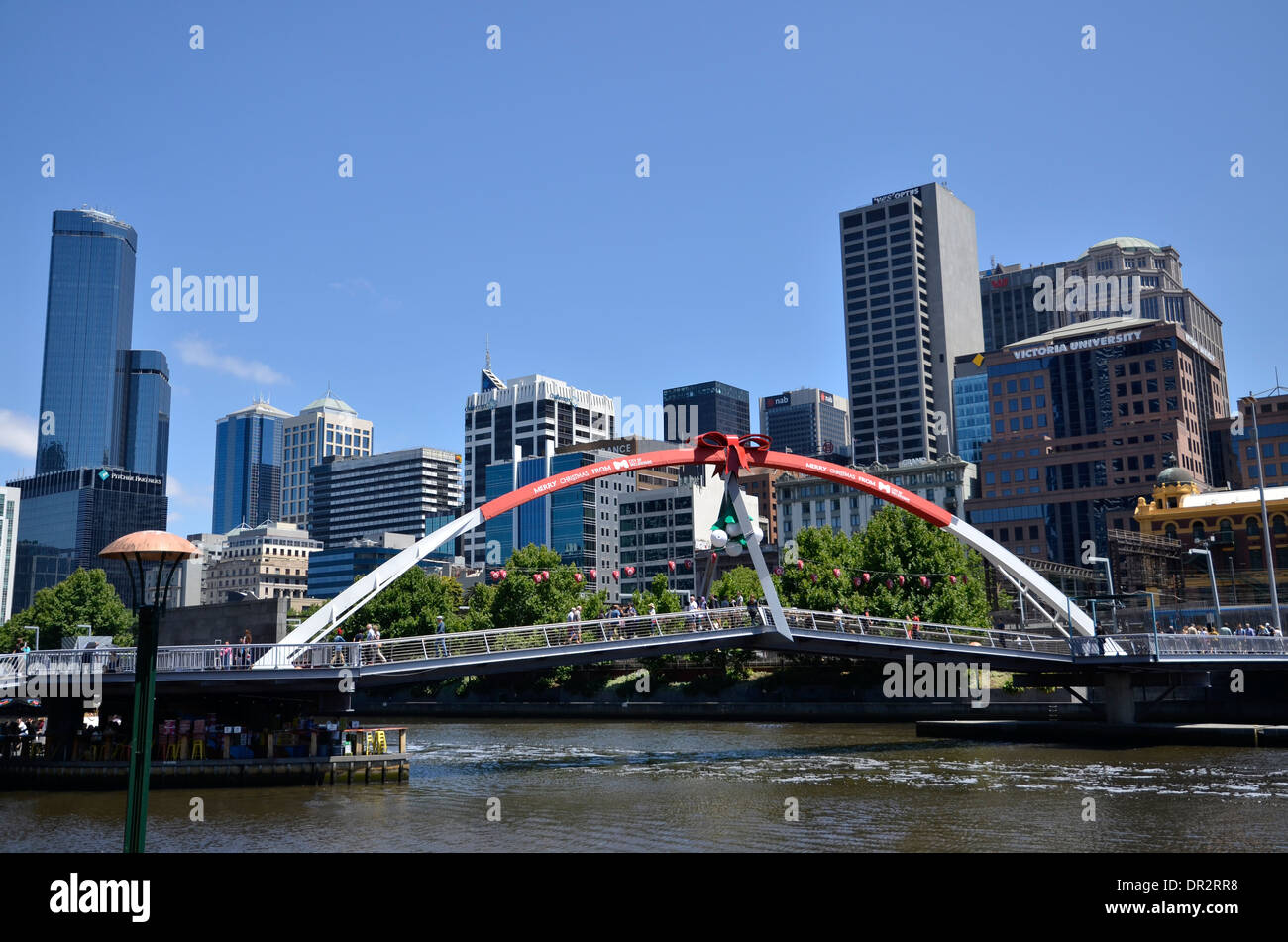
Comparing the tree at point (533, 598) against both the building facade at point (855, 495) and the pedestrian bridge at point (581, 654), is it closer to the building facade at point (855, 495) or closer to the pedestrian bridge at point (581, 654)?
the pedestrian bridge at point (581, 654)

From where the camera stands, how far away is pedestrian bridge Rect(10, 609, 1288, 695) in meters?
37.9

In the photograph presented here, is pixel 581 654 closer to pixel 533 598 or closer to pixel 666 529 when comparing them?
pixel 533 598

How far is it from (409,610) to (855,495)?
77.9 metres

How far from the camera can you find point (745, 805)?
32.1 meters

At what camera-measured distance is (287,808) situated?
32.2 meters

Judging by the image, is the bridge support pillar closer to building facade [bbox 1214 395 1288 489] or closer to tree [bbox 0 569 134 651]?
tree [bbox 0 569 134 651]

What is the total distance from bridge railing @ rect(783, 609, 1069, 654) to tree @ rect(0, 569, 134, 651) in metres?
62.5

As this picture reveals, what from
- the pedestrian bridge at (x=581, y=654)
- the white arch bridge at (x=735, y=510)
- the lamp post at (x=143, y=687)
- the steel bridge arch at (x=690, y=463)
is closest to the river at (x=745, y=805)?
the pedestrian bridge at (x=581, y=654)

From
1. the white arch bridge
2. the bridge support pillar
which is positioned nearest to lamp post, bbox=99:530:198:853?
the white arch bridge

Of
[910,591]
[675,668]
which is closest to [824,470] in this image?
[910,591]

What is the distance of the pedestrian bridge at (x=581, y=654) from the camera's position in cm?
3794
